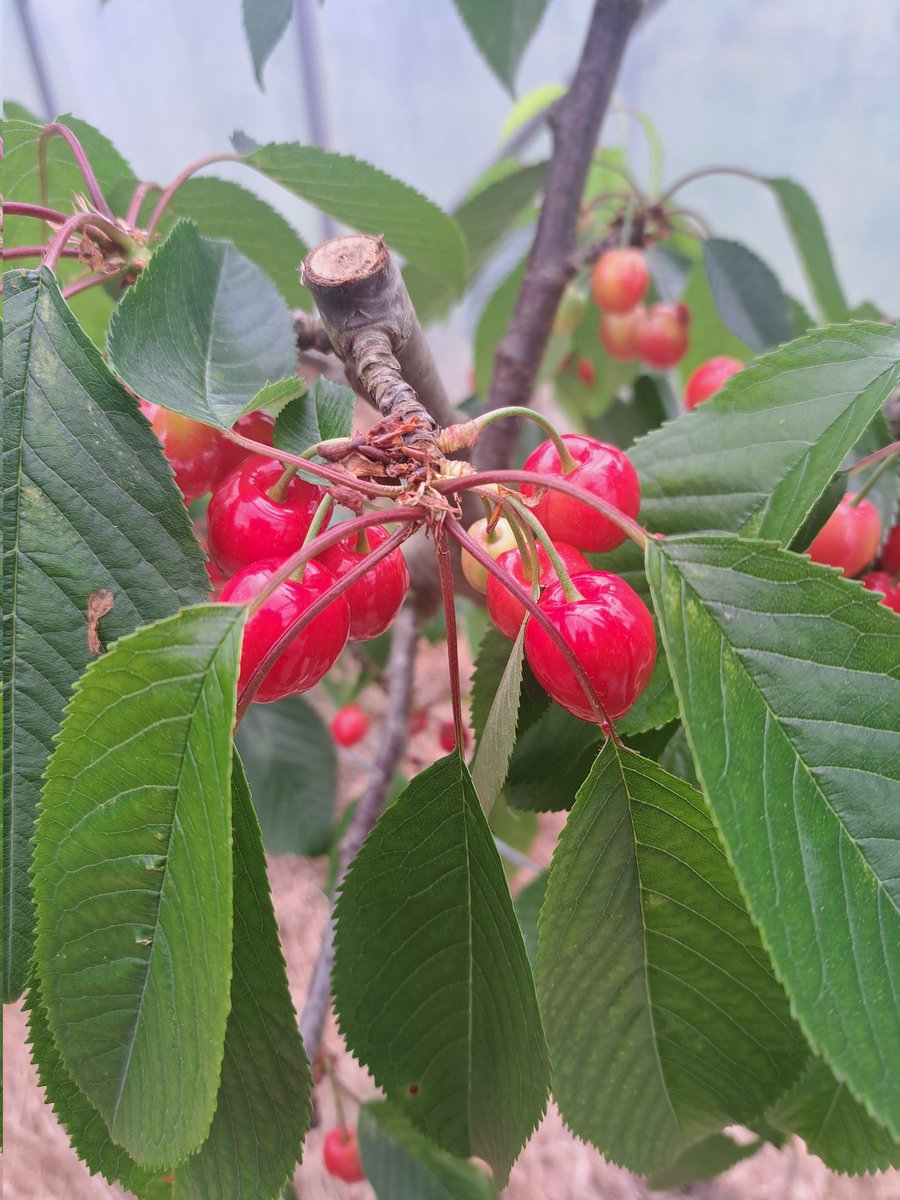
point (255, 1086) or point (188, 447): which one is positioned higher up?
point (188, 447)

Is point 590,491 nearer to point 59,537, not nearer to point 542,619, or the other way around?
point 542,619

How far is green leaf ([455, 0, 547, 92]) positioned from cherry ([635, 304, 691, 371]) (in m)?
0.27

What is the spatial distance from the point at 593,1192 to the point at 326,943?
A: 0.61 m

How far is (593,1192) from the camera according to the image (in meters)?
1.13

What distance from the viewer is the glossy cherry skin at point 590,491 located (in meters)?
0.33

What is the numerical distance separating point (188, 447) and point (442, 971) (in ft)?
0.80

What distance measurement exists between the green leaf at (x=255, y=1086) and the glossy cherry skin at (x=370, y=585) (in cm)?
8

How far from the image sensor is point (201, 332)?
389mm

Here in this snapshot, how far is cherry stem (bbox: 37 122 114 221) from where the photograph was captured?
0.43m

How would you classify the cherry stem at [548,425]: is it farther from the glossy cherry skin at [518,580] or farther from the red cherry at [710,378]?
the red cherry at [710,378]

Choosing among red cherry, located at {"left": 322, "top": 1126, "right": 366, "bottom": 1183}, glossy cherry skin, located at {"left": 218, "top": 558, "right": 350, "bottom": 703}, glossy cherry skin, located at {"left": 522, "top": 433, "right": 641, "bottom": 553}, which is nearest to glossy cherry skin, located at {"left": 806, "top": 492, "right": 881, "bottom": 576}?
glossy cherry skin, located at {"left": 522, "top": 433, "right": 641, "bottom": 553}

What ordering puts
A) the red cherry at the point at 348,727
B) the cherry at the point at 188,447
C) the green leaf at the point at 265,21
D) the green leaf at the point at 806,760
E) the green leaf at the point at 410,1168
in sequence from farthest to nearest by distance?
1. the red cherry at the point at 348,727
2. the green leaf at the point at 410,1168
3. the green leaf at the point at 265,21
4. the cherry at the point at 188,447
5. the green leaf at the point at 806,760

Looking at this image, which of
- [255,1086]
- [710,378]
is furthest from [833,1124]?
[710,378]

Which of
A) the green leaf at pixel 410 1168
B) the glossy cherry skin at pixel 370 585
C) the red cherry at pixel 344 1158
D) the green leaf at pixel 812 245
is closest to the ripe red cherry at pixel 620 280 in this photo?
the green leaf at pixel 812 245
